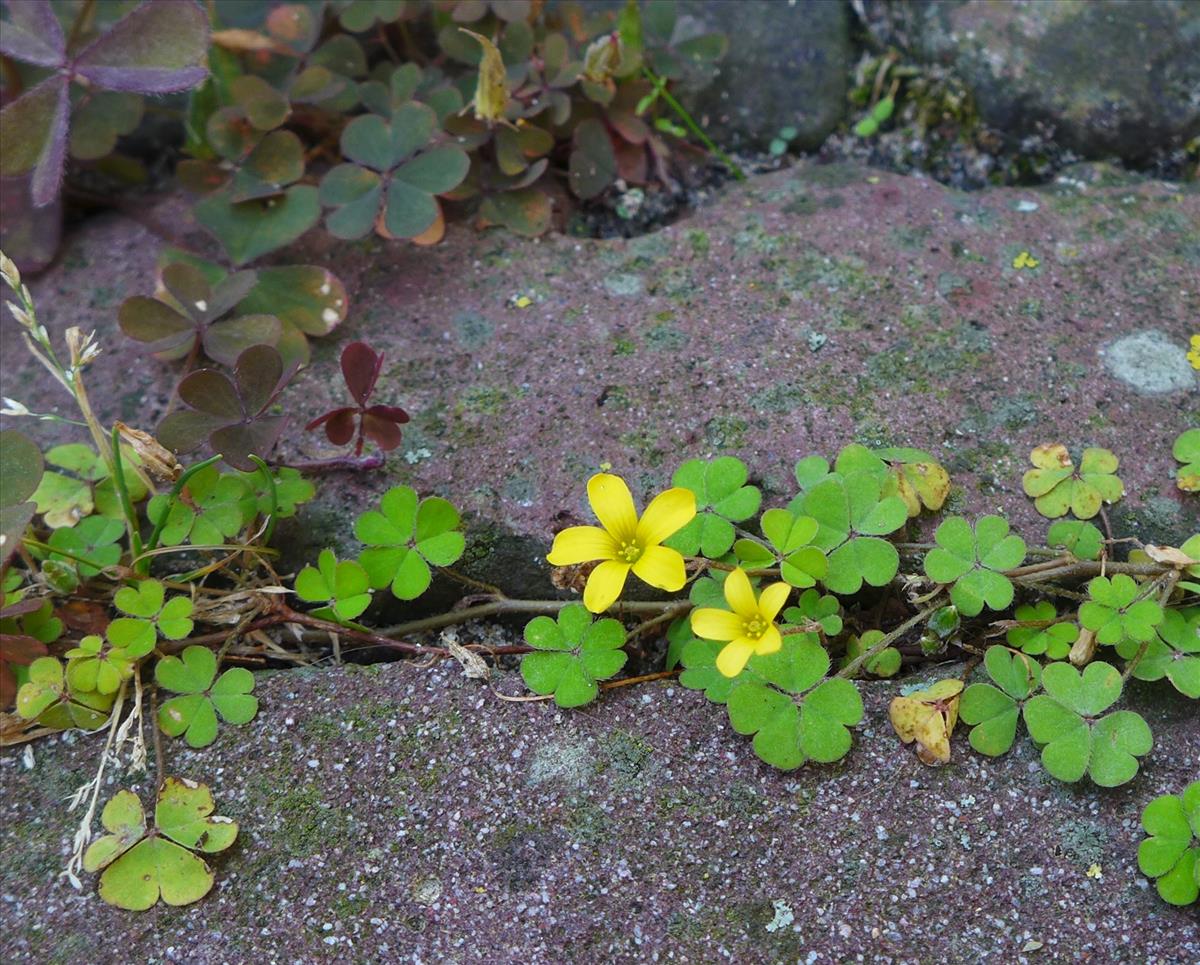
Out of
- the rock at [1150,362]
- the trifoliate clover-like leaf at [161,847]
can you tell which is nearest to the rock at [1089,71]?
the rock at [1150,362]

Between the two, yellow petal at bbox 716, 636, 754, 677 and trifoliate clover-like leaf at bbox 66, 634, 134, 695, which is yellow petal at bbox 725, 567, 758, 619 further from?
trifoliate clover-like leaf at bbox 66, 634, 134, 695

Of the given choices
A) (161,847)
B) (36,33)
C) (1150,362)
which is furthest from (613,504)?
(36,33)

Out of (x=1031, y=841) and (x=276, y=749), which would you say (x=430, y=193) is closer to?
(x=276, y=749)

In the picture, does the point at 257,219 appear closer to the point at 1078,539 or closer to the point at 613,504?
the point at 613,504

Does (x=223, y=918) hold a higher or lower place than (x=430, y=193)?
lower

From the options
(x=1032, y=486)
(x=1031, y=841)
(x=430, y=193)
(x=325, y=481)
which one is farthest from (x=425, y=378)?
(x=1031, y=841)

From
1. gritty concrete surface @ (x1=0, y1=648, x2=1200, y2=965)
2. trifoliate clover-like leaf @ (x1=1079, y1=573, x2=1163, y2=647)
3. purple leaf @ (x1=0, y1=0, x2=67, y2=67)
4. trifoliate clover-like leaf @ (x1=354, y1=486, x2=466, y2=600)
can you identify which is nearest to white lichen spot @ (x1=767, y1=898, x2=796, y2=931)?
gritty concrete surface @ (x1=0, y1=648, x2=1200, y2=965)

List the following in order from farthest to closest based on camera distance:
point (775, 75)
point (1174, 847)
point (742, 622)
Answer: point (775, 75), point (742, 622), point (1174, 847)
